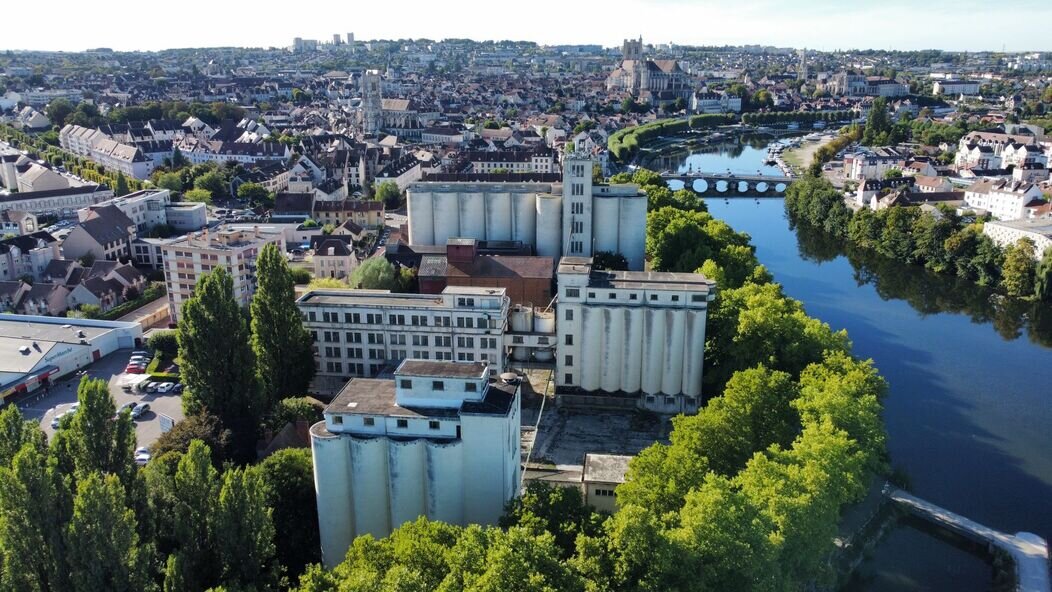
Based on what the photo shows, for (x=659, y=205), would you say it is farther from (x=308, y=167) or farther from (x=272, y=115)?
(x=272, y=115)

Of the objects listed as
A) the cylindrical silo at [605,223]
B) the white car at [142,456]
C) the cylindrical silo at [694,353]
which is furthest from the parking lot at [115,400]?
the cylindrical silo at [605,223]

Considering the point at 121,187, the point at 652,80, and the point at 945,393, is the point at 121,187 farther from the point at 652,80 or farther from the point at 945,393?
the point at 652,80

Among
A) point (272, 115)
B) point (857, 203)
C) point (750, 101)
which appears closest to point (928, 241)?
point (857, 203)

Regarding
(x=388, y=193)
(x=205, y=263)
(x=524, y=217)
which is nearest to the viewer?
(x=205, y=263)

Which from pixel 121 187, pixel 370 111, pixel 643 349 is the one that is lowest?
pixel 643 349

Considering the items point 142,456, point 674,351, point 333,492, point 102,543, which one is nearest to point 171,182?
point 142,456

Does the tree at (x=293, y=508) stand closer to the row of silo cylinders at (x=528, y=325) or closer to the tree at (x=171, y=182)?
the row of silo cylinders at (x=528, y=325)
